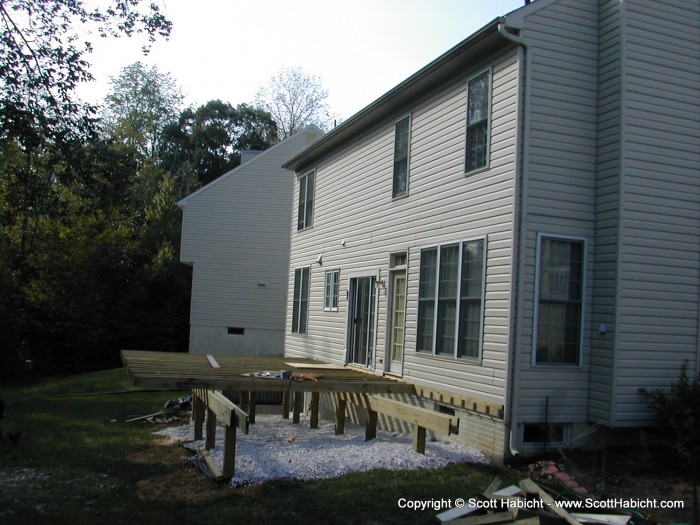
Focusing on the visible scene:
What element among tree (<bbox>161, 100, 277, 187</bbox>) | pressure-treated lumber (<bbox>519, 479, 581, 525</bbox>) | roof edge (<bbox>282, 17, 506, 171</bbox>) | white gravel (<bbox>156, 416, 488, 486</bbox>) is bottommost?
white gravel (<bbox>156, 416, 488, 486</bbox>)

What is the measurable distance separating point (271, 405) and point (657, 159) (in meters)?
12.0

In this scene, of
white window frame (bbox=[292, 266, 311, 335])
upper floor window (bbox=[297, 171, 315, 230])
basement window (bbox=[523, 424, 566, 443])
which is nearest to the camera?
basement window (bbox=[523, 424, 566, 443])

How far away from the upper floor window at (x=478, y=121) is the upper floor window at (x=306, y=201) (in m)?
7.58

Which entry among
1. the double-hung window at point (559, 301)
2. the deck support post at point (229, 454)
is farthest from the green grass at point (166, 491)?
the double-hung window at point (559, 301)

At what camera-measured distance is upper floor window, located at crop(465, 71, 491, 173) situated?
956cm

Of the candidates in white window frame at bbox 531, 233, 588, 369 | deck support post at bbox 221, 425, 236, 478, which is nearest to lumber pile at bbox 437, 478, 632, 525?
white window frame at bbox 531, 233, 588, 369

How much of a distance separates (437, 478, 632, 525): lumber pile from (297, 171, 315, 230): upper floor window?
1139 centimetres

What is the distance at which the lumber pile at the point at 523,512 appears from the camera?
583cm

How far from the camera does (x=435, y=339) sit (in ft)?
34.4

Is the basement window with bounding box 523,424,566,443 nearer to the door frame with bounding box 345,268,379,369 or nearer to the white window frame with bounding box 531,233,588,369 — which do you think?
the white window frame with bounding box 531,233,588,369

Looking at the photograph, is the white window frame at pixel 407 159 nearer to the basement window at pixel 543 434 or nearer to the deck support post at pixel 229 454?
the basement window at pixel 543 434

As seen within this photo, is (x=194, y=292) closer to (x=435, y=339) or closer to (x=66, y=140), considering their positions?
(x=66, y=140)

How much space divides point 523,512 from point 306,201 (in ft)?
41.3

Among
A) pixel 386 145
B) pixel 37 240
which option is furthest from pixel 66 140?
pixel 37 240
